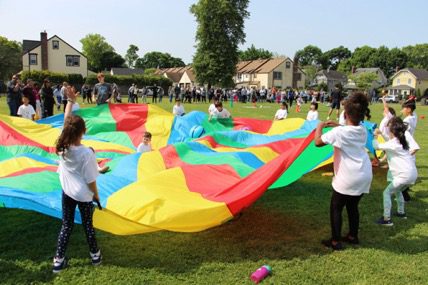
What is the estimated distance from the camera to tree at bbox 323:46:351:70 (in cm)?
11531

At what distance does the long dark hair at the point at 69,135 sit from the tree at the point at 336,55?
12043 cm

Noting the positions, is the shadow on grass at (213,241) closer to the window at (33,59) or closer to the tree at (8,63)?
the window at (33,59)

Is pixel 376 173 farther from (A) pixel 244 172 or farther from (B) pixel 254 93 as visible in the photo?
(B) pixel 254 93

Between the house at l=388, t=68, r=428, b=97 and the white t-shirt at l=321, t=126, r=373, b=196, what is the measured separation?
78.6 metres

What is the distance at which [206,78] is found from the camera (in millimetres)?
43562

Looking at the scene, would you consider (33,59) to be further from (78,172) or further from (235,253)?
(235,253)

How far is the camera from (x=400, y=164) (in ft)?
14.9

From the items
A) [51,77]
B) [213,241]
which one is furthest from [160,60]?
[213,241]

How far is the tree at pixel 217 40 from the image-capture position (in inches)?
1697

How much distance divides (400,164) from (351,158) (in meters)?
1.16

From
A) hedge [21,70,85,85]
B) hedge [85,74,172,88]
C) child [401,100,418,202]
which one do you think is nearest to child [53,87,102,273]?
child [401,100,418,202]

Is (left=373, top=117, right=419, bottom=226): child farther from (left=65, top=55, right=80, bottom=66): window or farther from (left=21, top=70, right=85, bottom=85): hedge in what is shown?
(left=65, top=55, right=80, bottom=66): window

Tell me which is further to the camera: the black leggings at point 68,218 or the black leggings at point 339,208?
the black leggings at point 339,208

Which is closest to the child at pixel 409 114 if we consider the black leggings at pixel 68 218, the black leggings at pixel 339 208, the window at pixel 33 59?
the black leggings at pixel 339 208
